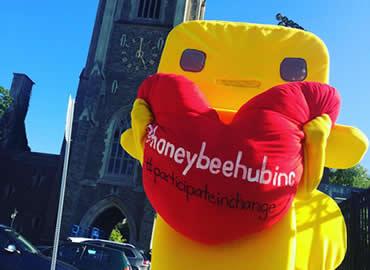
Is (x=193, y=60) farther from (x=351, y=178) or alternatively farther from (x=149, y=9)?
(x=351, y=178)

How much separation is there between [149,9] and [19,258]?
69.9 ft

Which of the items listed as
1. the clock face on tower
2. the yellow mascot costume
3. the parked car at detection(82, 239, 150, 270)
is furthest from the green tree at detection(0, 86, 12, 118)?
the yellow mascot costume

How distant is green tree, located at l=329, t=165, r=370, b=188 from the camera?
125ft

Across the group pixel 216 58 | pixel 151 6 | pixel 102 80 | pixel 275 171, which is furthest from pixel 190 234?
pixel 151 6

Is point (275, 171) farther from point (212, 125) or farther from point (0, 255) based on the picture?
point (0, 255)

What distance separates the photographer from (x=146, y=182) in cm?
313

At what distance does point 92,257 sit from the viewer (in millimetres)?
8711

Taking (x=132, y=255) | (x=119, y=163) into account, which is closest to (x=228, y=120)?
(x=132, y=255)

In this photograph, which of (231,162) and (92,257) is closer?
(231,162)

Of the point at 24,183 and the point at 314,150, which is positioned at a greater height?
→ the point at 314,150

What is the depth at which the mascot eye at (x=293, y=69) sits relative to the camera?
3416 millimetres

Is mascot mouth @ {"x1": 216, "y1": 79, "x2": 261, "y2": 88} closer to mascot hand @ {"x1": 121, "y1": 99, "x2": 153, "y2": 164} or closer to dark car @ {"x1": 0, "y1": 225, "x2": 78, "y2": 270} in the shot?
mascot hand @ {"x1": 121, "y1": 99, "x2": 153, "y2": 164}

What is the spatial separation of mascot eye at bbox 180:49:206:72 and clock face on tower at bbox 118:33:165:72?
67.3 ft

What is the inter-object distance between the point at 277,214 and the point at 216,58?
135 centimetres
